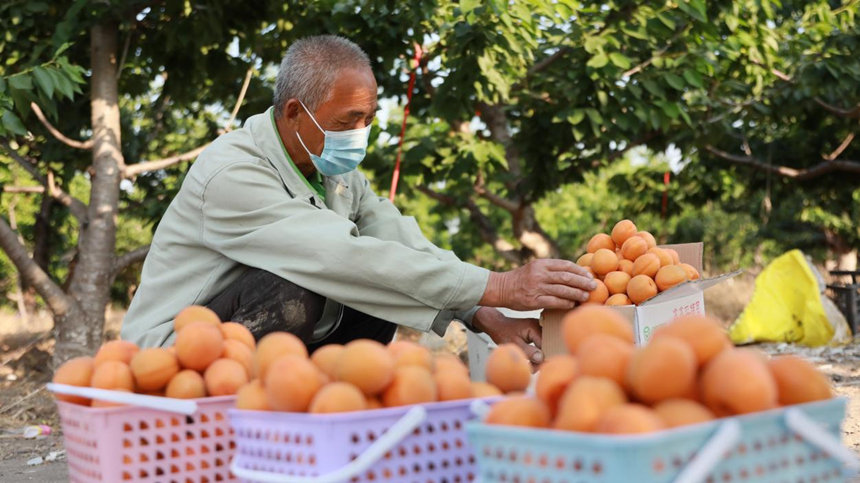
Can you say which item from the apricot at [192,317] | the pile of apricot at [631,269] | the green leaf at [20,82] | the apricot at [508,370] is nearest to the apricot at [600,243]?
the pile of apricot at [631,269]

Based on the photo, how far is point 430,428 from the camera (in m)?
1.45

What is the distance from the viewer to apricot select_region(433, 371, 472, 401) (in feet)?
4.97

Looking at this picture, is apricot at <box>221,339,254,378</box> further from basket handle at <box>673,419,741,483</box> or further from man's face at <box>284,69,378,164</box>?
man's face at <box>284,69,378,164</box>

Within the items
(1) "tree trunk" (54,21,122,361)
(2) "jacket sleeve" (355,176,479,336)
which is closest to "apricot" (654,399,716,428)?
(2) "jacket sleeve" (355,176,479,336)

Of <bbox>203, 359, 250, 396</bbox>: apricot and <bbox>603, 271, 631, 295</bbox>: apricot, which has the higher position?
<bbox>603, 271, 631, 295</bbox>: apricot

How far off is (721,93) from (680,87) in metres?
2.16

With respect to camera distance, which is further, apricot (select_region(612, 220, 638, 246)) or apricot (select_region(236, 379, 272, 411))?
apricot (select_region(612, 220, 638, 246))

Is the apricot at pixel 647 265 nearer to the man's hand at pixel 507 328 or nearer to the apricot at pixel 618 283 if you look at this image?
the apricot at pixel 618 283

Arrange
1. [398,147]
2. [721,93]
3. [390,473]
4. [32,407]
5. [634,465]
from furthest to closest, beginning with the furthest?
[721,93] < [398,147] < [32,407] < [390,473] < [634,465]

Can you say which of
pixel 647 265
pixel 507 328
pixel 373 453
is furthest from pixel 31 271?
pixel 373 453

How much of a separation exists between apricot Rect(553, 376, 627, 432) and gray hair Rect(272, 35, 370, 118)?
Result: 74.1 inches

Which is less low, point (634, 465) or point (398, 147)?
point (398, 147)

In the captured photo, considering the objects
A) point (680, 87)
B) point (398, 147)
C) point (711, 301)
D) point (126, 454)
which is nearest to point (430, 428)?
point (126, 454)

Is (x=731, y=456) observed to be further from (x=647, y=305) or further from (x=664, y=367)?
(x=647, y=305)
